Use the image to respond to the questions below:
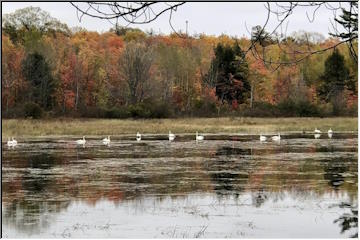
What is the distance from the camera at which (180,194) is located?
15578 millimetres

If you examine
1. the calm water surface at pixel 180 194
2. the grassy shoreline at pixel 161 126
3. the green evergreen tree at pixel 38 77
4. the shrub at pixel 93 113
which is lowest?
the calm water surface at pixel 180 194

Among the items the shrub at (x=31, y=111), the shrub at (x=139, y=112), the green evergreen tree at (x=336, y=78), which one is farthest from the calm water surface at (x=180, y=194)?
the green evergreen tree at (x=336, y=78)

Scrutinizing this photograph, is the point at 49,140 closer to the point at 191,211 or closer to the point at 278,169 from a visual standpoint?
the point at 278,169

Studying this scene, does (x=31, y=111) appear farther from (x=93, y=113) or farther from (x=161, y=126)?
(x=161, y=126)

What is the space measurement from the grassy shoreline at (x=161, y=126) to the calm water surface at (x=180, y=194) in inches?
481

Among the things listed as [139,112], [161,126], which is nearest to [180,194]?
[161,126]

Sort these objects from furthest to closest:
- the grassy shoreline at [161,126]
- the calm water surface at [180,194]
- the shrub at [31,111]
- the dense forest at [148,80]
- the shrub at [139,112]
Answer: the dense forest at [148,80] < the shrub at [139,112] < the shrub at [31,111] < the grassy shoreline at [161,126] < the calm water surface at [180,194]

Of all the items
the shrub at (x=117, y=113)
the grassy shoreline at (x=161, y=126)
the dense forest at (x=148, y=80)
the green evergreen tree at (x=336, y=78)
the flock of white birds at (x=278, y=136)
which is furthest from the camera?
the green evergreen tree at (x=336, y=78)

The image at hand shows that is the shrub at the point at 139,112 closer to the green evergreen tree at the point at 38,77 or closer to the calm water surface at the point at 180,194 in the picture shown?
the green evergreen tree at the point at 38,77

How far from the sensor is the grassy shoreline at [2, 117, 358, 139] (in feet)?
129

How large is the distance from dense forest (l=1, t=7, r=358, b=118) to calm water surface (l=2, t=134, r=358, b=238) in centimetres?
2215

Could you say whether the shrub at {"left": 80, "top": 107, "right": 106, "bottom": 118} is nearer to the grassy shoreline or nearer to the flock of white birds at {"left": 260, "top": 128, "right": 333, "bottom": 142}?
the grassy shoreline

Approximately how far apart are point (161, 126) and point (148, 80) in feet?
54.1

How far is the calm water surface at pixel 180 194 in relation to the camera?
1180 cm
